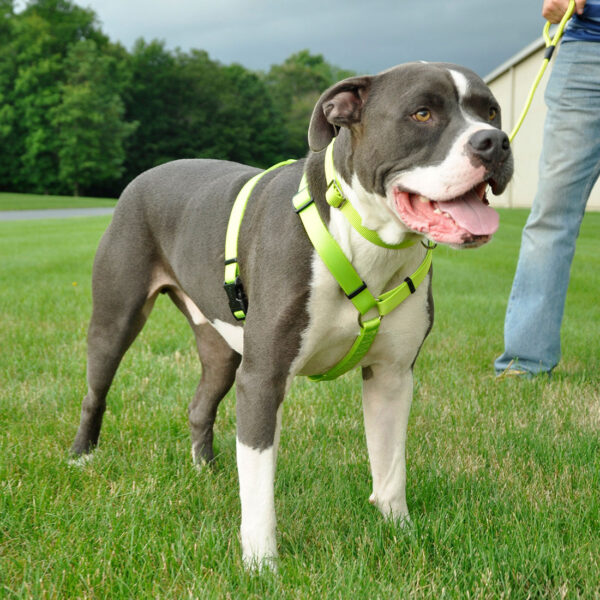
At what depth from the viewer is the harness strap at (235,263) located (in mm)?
2811

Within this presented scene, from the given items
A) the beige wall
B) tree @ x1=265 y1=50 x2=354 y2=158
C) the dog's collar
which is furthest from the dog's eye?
tree @ x1=265 y1=50 x2=354 y2=158

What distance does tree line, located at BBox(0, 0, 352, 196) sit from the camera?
47344 millimetres

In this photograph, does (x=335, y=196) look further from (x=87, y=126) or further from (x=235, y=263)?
(x=87, y=126)

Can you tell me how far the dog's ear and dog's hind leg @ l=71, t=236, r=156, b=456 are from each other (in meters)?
1.23

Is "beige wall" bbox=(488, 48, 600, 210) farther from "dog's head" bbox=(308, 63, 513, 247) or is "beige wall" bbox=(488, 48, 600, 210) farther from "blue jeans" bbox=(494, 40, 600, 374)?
"dog's head" bbox=(308, 63, 513, 247)

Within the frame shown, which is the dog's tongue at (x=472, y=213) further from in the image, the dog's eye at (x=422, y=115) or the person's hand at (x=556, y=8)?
the person's hand at (x=556, y=8)

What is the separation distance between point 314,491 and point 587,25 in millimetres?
3087

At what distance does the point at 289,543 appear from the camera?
2.62m

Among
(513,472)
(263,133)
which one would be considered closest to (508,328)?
(513,472)

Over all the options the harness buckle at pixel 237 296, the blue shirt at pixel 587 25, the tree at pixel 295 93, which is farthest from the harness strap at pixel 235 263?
A: the tree at pixel 295 93

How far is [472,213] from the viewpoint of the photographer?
2.22 m

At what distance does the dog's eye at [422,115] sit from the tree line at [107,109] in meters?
46.5

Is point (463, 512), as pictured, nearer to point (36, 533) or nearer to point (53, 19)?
point (36, 533)

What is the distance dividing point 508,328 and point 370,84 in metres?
2.77
